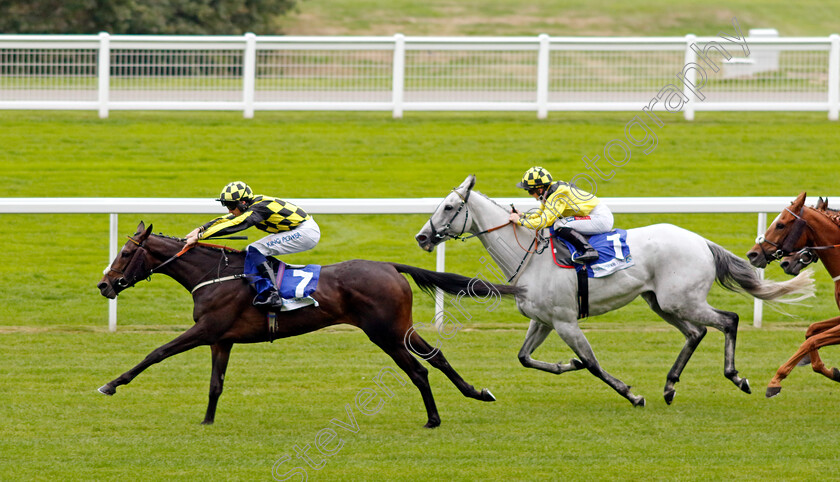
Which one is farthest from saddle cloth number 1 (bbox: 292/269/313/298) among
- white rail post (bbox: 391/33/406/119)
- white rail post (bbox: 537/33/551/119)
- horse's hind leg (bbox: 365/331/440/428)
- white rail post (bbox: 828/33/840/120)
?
white rail post (bbox: 828/33/840/120)

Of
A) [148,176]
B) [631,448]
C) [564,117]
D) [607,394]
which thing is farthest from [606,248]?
[564,117]

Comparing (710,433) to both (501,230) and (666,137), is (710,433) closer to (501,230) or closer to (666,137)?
(501,230)

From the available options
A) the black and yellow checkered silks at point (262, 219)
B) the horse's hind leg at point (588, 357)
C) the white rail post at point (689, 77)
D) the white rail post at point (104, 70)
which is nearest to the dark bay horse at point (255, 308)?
the black and yellow checkered silks at point (262, 219)

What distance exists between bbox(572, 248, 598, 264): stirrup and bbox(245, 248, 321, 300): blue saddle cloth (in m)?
1.60

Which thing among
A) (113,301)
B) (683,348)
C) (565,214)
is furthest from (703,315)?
(113,301)

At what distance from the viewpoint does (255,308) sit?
6844mm

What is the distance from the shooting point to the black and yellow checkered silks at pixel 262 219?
6.74 m

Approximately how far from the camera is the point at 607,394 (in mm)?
7605

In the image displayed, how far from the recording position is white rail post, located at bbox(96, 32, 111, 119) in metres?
12.8

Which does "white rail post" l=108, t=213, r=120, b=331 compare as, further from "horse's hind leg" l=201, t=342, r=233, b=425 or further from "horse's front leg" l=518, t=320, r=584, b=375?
"horse's front leg" l=518, t=320, r=584, b=375

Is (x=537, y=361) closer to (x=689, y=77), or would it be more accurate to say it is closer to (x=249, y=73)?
(x=249, y=73)

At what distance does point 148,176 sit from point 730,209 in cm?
601

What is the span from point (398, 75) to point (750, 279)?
6.66 meters

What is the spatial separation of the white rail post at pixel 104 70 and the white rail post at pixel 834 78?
26.2ft
